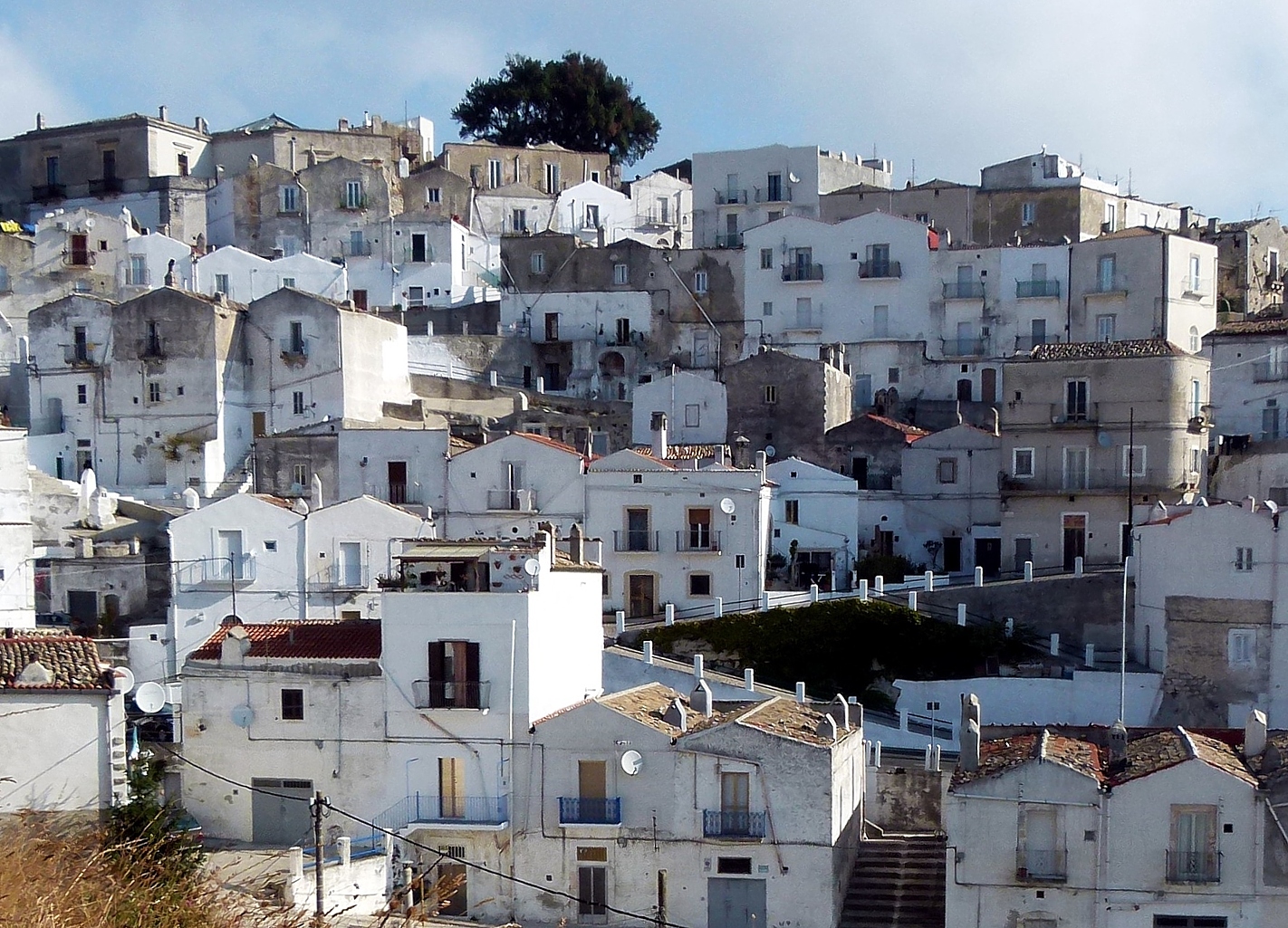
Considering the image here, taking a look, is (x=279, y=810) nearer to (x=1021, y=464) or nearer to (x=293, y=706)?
(x=293, y=706)

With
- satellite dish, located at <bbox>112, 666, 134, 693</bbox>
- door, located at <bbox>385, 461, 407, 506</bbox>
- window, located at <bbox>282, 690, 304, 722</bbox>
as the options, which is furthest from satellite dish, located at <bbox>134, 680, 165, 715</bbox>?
door, located at <bbox>385, 461, 407, 506</bbox>

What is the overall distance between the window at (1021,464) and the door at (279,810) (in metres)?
22.6

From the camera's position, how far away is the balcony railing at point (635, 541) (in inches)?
1767

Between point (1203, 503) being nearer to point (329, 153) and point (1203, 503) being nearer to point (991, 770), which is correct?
point (991, 770)

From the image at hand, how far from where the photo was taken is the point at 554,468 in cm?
4503

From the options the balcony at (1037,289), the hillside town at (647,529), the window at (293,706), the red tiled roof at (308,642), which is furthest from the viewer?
the balcony at (1037,289)

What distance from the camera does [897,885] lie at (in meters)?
31.8

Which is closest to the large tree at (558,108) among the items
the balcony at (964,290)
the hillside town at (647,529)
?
the hillside town at (647,529)

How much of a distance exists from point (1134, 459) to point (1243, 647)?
29.3 feet

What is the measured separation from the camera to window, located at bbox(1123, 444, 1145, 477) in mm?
45938

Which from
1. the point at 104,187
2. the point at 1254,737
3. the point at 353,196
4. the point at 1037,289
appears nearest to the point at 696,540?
the point at 1254,737

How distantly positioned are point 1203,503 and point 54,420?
116ft

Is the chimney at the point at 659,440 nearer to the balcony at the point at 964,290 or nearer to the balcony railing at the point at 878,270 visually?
the balcony railing at the point at 878,270

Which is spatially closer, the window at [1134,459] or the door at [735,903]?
the door at [735,903]
